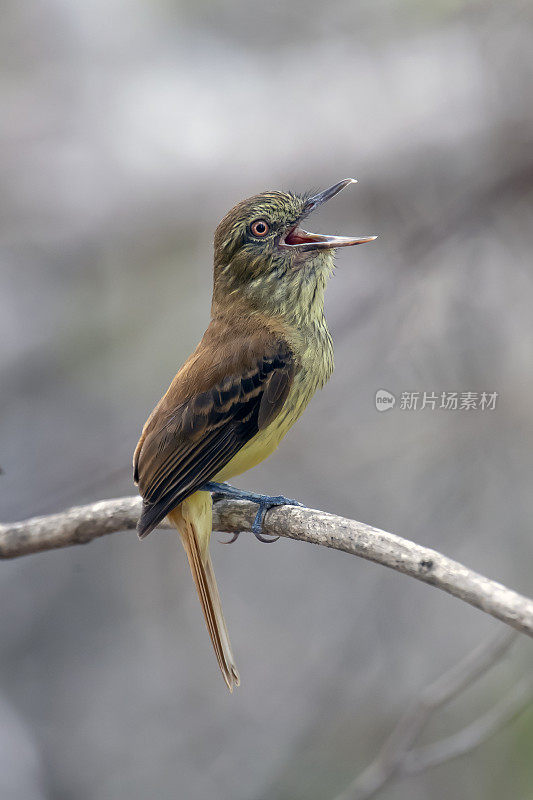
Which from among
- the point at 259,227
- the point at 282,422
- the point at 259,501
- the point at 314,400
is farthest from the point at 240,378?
the point at 314,400

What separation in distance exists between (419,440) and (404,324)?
2.95 feet

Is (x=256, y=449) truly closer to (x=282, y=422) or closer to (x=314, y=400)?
(x=282, y=422)

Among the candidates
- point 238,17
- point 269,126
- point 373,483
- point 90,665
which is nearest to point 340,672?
point 373,483

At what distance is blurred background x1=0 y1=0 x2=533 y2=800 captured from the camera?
516cm

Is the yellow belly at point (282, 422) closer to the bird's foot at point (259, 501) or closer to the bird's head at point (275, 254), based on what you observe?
the bird's foot at point (259, 501)

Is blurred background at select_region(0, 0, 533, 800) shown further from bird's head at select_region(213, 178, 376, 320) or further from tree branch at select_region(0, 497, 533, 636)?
bird's head at select_region(213, 178, 376, 320)

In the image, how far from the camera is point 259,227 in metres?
2.70

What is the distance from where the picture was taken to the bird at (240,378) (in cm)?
250

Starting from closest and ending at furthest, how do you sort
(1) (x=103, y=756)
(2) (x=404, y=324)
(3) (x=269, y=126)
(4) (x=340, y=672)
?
(4) (x=340, y=672)
(2) (x=404, y=324)
(1) (x=103, y=756)
(3) (x=269, y=126)

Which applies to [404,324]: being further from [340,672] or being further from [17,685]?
[17,685]

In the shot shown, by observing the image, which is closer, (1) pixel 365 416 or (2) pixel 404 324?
(2) pixel 404 324

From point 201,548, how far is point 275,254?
908 mm

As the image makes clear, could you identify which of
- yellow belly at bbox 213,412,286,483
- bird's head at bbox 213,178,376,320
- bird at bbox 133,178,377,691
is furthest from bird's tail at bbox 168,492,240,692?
bird's head at bbox 213,178,376,320

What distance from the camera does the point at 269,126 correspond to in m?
6.52
